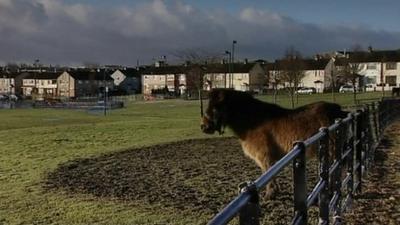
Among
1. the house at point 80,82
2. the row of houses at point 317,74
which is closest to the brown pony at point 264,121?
the row of houses at point 317,74

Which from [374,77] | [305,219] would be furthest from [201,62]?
[305,219]

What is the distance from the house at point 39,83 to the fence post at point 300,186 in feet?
583

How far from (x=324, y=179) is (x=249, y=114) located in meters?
3.80

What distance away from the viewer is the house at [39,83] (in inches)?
7096

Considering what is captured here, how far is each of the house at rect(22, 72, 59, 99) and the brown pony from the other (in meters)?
172

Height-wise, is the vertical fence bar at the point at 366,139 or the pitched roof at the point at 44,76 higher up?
the pitched roof at the point at 44,76

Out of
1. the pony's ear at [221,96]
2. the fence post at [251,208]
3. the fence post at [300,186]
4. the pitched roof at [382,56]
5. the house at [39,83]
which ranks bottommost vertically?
the house at [39,83]

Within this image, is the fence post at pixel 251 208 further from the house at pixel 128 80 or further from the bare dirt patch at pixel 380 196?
the house at pixel 128 80

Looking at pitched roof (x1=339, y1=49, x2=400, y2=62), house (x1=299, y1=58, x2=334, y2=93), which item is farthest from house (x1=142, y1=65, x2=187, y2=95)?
pitched roof (x1=339, y1=49, x2=400, y2=62)

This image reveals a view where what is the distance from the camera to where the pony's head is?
9945 mm

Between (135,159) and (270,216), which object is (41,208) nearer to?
(270,216)

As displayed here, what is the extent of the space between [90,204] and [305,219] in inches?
228

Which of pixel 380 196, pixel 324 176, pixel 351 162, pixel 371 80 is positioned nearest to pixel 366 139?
pixel 380 196

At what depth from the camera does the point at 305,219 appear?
4453 millimetres
